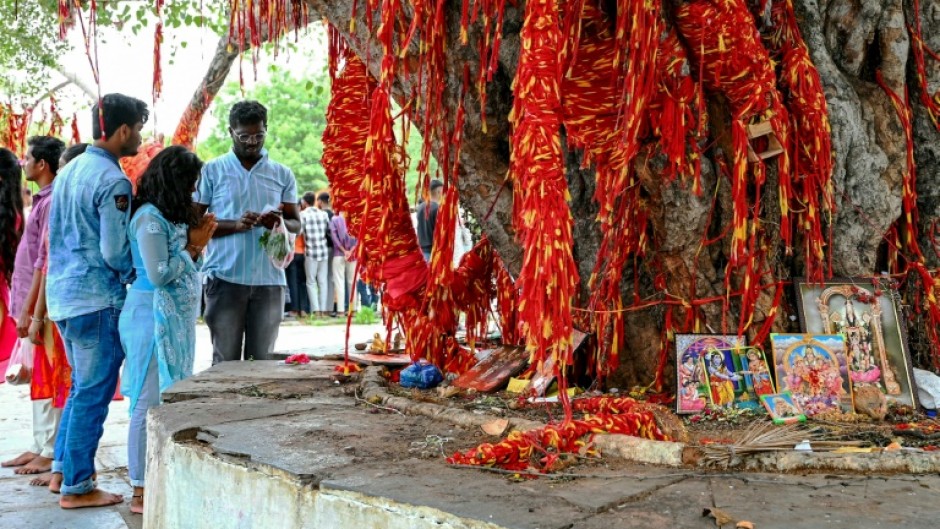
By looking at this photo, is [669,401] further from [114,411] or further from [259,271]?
[114,411]

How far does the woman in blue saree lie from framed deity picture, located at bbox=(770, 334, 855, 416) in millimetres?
2263

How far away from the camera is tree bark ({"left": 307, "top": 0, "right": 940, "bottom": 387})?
3.38 meters

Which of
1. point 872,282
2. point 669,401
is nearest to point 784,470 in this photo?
point 669,401

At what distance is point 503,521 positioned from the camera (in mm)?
1916

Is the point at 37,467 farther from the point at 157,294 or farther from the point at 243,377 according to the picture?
the point at 157,294

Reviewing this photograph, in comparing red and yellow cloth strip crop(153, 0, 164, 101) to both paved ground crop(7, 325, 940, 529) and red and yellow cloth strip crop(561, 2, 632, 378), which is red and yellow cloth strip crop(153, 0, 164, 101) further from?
red and yellow cloth strip crop(561, 2, 632, 378)

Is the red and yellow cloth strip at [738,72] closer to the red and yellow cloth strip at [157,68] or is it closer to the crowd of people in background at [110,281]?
the crowd of people in background at [110,281]

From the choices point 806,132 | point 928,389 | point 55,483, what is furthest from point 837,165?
point 55,483

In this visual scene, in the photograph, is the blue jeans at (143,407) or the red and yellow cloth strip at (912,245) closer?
the red and yellow cloth strip at (912,245)

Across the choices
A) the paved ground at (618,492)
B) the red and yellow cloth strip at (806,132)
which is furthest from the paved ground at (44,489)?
the red and yellow cloth strip at (806,132)

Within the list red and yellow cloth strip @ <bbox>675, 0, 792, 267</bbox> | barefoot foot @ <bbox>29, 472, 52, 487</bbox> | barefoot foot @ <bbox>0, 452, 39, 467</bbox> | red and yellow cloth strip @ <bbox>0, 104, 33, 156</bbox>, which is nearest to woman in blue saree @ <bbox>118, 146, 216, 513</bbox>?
barefoot foot @ <bbox>29, 472, 52, 487</bbox>

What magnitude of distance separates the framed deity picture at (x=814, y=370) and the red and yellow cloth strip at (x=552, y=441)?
64 centimetres

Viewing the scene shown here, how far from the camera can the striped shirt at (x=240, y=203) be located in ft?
15.2

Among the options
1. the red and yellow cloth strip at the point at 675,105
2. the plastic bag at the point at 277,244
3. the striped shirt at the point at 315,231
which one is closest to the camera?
the red and yellow cloth strip at the point at 675,105
